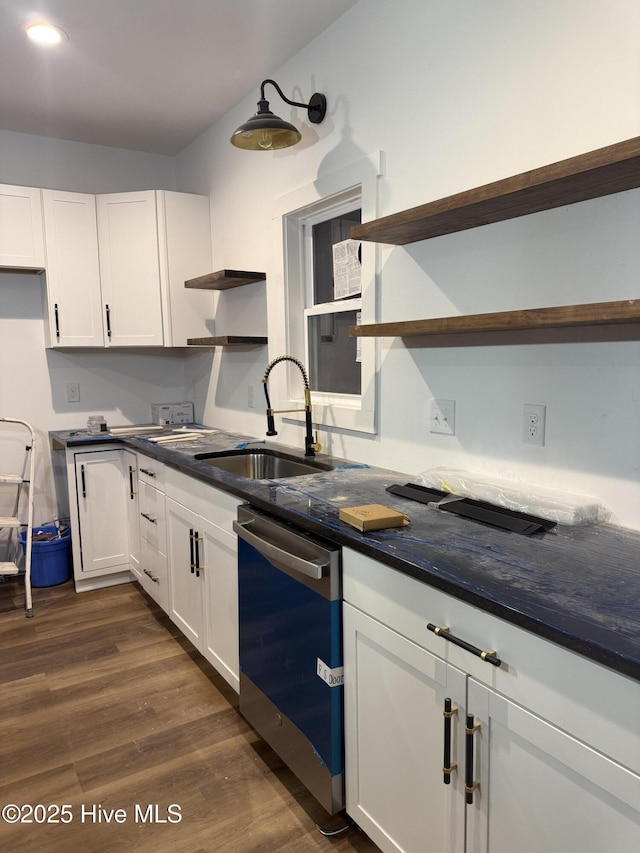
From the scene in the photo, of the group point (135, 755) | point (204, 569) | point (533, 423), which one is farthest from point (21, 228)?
point (533, 423)

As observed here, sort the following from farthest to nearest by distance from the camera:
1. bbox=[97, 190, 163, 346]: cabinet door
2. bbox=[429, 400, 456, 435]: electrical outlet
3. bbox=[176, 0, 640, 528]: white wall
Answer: bbox=[97, 190, 163, 346]: cabinet door < bbox=[429, 400, 456, 435]: electrical outlet < bbox=[176, 0, 640, 528]: white wall

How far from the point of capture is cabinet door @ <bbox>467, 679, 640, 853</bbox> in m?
0.90

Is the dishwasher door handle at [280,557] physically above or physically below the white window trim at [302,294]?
below

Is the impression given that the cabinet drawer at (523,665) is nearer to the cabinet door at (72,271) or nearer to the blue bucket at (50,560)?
the blue bucket at (50,560)

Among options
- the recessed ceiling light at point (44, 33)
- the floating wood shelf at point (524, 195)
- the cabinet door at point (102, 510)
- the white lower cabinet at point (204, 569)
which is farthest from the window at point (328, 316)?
the cabinet door at point (102, 510)

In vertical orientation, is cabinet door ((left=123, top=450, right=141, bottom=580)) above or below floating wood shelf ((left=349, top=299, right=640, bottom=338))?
below

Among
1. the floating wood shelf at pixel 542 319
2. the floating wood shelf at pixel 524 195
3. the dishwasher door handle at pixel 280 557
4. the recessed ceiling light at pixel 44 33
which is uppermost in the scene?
the recessed ceiling light at pixel 44 33

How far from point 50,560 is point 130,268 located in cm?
179

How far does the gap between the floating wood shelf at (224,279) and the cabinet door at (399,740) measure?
194 centimetres

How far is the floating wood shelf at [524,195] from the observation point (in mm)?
1188

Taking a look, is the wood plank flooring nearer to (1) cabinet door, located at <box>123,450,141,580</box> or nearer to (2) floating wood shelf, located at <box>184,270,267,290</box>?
(1) cabinet door, located at <box>123,450,141,580</box>

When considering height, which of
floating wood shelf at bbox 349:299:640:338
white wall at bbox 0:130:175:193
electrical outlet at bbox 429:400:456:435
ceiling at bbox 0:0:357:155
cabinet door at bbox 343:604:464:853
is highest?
ceiling at bbox 0:0:357:155

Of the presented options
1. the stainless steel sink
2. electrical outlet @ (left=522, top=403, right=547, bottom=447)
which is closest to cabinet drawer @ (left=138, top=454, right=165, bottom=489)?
the stainless steel sink

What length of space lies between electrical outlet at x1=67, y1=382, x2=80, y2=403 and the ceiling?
59.3 inches
